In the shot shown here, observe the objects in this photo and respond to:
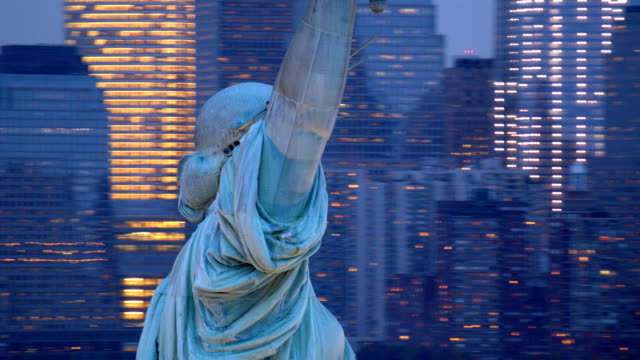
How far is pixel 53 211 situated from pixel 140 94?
14821mm

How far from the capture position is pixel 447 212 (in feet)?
266

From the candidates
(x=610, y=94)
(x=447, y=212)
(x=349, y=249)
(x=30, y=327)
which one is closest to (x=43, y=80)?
(x=30, y=327)

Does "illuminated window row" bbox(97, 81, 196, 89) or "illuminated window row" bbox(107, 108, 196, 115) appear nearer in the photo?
"illuminated window row" bbox(97, 81, 196, 89)

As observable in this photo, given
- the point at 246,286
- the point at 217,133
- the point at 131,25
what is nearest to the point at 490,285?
the point at 131,25

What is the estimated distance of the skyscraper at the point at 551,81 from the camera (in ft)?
291

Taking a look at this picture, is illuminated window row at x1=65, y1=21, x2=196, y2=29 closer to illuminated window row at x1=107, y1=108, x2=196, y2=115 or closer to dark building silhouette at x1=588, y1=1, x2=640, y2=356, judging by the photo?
illuminated window row at x1=107, y1=108, x2=196, y2=115

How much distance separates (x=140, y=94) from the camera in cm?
8981

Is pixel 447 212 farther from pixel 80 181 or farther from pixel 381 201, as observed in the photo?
pixel 80 181

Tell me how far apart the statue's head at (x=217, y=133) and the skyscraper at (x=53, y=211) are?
72.1 meters

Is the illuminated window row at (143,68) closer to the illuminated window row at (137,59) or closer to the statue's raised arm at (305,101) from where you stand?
the illuminated window row at (137,59)

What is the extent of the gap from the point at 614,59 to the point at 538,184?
49.0 ft

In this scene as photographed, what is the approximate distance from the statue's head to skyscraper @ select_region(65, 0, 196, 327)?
73.4m

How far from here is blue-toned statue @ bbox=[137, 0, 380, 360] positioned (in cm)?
296

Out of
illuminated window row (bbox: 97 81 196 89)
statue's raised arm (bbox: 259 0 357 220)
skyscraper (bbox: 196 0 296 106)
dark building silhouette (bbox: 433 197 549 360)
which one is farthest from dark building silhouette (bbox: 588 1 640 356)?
statue's raised arm (bbox: 259 0 357 220)
